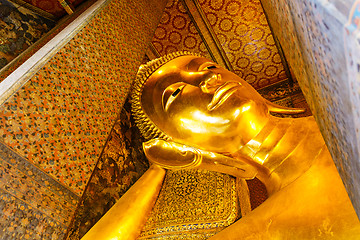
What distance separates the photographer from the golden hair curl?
211 cm

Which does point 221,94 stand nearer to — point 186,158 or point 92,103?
point 186,158

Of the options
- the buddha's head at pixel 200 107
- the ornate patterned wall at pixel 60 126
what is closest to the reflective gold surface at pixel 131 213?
the buddha's head at pixel 200 107

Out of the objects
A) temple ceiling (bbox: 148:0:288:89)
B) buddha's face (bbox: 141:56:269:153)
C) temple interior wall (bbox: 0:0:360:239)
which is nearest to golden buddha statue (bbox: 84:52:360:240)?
buddha's face (bbox: 141:56:269:153)

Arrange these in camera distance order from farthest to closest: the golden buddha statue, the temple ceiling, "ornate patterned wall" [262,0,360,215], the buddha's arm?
the temple ceiling
the golden buddha statue
the buddha's arm
"ornate patterned wall" [262,0,360,215]

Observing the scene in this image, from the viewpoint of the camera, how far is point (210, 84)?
1.95 m

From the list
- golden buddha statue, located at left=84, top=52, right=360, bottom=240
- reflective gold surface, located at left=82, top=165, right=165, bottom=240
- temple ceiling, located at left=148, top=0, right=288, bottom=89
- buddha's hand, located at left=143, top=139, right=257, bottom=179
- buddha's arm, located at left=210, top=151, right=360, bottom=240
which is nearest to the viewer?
buddha's arm, located at left=210, top=151, right=360, bottom=240

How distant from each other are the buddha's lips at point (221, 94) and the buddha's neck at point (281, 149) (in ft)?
1.03

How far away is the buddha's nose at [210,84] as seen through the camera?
1934 millimetres

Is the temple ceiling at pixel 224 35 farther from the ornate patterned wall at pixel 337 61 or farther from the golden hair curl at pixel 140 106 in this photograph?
the ornate patterned wall at pixel 337 61

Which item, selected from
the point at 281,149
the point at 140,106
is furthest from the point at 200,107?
the point at 281,149

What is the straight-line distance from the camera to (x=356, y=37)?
339 millimetres

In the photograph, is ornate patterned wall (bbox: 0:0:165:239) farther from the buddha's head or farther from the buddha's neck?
the buddha's neck

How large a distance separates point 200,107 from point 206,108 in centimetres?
4

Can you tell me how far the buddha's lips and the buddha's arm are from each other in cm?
62
